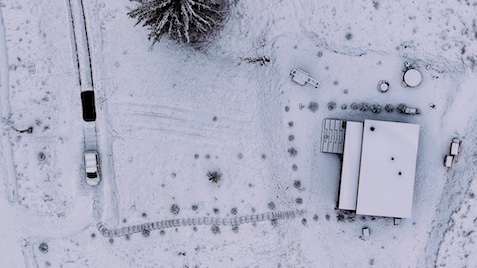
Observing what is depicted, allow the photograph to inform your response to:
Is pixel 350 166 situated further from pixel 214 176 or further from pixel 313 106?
pixel 214 176

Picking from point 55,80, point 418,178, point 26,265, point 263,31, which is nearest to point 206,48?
point 263,31

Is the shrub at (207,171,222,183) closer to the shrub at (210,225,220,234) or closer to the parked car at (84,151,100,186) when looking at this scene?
the shrub at (210,225,220,234)

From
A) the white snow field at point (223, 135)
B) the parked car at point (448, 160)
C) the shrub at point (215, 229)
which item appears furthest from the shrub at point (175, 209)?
the parked car at point (448, 160)

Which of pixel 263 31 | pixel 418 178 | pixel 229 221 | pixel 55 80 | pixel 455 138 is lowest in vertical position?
pixel 229 221

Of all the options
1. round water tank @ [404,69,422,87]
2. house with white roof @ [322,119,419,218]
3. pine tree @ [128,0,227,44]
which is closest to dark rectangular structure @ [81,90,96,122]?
pine tree @ [128,0,227,44]

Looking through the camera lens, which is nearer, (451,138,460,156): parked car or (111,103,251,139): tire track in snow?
(451,138,460,156): parked car

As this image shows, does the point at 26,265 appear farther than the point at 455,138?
Yes

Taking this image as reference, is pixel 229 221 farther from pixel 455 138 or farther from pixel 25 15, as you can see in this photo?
pixel 25 15
